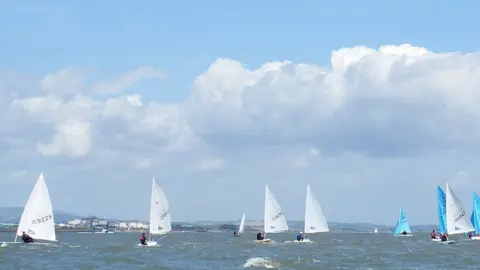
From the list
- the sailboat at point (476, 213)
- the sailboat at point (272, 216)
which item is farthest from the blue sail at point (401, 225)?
the sailboat at point (272, 216)

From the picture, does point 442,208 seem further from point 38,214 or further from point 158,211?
point 38,214

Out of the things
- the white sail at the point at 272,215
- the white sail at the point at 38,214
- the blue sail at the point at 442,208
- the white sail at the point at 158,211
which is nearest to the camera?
the white sail at the point at 38,214

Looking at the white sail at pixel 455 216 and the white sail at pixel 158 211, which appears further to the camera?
→ the white sail at pixel 455 216

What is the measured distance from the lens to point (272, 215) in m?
91.6

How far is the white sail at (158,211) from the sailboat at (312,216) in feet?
76.8

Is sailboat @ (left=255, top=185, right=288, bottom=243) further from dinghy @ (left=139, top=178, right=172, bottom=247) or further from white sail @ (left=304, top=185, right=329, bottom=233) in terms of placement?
dinghy @ (left=139, top=178, right=172, bottom=247)

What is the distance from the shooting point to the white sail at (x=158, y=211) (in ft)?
260

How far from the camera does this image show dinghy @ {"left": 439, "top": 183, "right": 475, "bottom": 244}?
317ft

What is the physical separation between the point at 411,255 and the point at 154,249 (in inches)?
1048

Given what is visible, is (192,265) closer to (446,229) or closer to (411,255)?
(411,255)

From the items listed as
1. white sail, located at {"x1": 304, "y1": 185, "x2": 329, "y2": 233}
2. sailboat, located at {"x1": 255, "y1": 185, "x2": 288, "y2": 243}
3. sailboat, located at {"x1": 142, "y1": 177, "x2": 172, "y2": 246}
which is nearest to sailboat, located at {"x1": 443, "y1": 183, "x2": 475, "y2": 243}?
white sail, located at {"x1": 304, "y1": 185, "x2": 329, "y2": 233}

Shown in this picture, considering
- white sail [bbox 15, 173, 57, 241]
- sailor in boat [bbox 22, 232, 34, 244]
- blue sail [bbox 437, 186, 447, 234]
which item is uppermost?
blue sail [bbox 437, 186, 447, 234]

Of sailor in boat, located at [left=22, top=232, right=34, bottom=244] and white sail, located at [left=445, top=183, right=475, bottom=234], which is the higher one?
white sail, located at [left=445, top=183, right=475, bottom=234]

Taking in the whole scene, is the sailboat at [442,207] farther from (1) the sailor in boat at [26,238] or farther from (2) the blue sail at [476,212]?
(1) the sailor in boat at [26,238]
